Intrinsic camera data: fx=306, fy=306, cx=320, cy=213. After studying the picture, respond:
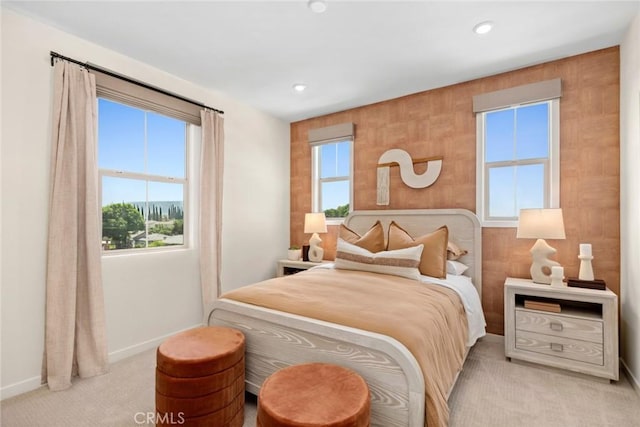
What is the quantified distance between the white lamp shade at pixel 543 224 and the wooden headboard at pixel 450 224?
517 millimetres

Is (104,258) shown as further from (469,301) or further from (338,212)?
(469,301)

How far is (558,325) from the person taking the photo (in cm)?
233

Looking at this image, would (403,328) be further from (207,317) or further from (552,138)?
(552,138)

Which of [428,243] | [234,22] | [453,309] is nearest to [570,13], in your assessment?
[428,243]

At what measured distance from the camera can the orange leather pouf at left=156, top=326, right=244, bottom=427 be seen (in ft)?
5.11

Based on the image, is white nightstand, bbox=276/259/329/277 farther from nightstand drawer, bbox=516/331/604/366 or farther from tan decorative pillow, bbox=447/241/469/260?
nightstand drawer, bbox=516/331/604/366

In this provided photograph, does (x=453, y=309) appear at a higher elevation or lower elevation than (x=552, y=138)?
lower

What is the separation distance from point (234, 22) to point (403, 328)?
2.36 metres

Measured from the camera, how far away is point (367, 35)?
7.88ft

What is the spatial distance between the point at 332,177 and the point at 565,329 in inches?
114

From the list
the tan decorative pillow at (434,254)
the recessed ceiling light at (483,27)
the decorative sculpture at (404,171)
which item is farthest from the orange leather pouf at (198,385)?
the recessed ceiling light at (483,27)

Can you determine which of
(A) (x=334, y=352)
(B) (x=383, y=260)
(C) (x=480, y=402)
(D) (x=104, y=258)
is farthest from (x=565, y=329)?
(D) (x=104, y=258)

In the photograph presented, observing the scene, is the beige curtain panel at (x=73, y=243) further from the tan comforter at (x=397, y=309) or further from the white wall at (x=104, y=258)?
the tan comforter at (x=397, y=309)

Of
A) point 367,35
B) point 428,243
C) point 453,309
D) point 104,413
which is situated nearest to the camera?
point 104,413
